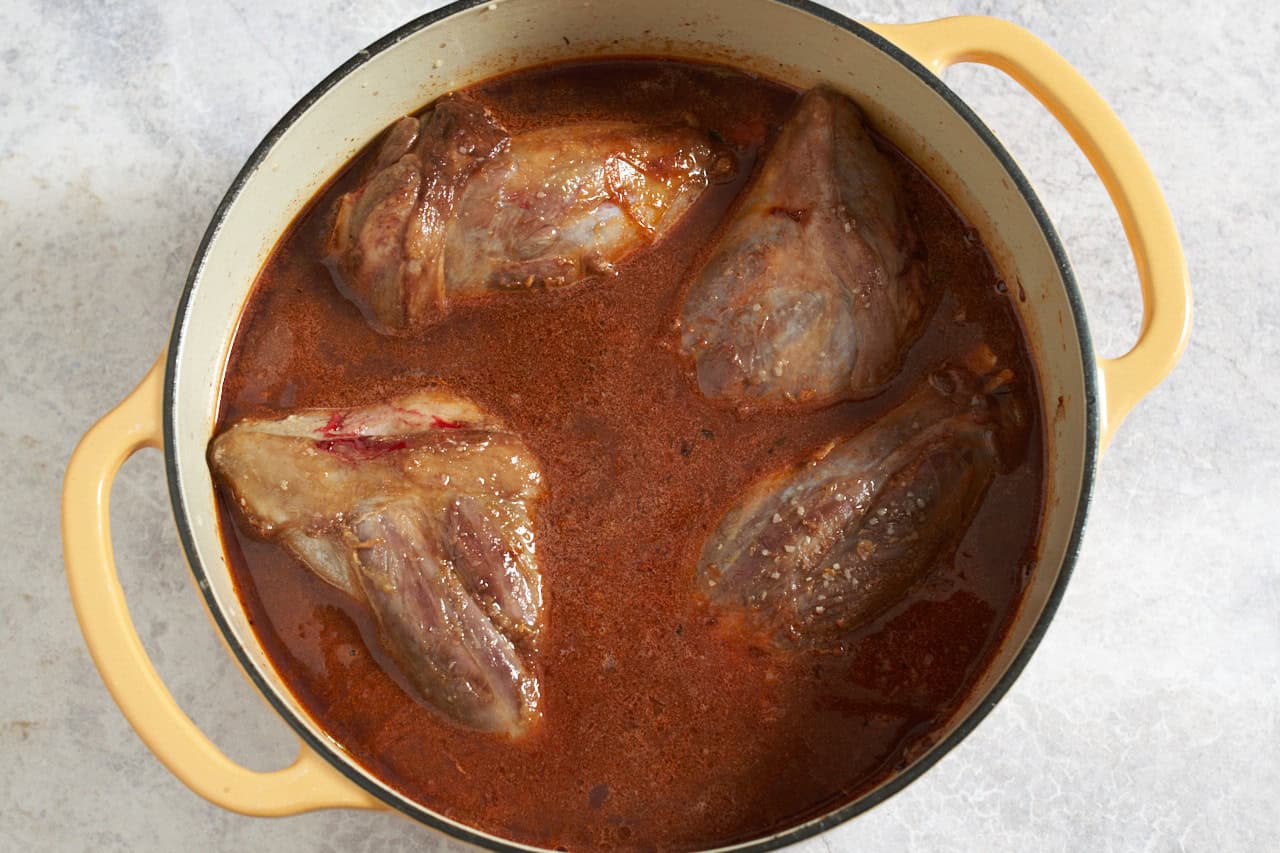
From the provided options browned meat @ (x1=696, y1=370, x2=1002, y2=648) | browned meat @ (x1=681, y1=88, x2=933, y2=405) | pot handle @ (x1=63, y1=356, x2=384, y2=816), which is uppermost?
browned meat @ (x1=681, y1=88, x2=933, y2=405)

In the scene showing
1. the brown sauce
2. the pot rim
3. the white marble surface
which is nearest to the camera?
the pot rim

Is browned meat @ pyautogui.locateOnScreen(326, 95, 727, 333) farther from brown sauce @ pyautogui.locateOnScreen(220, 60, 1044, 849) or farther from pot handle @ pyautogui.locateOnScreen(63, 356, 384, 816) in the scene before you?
pot handle @ pyautogui.locateOnScreen(63, 356, 384, 816)

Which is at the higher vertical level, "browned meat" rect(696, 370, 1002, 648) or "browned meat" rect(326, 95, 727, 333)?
"browned meat" rect(326, 95, 727, 333)

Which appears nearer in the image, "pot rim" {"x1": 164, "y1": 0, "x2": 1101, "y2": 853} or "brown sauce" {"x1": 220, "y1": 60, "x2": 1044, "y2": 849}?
"pot rim" {"x1": 164, "y1": 0, "x2": 1101, "y2": 853}

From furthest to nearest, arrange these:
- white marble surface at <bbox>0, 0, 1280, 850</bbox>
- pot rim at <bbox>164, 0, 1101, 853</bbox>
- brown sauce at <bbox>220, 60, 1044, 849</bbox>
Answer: white marble surface at <bbox>0, 0, 1280, 850</bbox>
brown sauce at <bbox>220, 60, 1044, 849</bbox>
pot rim at <bbox>164, 0, 1101, 853</bbox>

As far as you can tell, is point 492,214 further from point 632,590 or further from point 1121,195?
point 1121,195

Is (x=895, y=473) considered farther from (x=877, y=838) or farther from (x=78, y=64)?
(x=78, y=64)

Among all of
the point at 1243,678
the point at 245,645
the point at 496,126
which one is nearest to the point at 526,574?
the point at 245,645

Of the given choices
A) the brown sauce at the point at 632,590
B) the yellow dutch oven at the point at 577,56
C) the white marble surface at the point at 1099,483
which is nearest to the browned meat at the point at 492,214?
the brown sauce at the point at 632,590

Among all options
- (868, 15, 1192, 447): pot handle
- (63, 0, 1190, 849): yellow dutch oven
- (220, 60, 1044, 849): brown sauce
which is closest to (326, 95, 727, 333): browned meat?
(220, 60, 1044, 849): brown sauce
